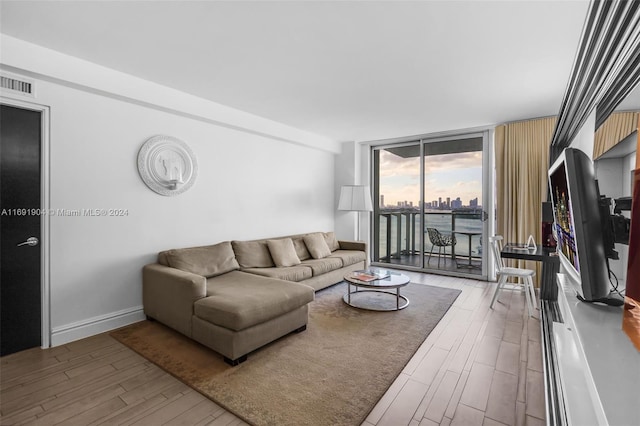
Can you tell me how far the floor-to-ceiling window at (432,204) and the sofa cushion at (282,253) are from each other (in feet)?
8.18

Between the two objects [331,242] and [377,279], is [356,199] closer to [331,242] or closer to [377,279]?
[331,242]

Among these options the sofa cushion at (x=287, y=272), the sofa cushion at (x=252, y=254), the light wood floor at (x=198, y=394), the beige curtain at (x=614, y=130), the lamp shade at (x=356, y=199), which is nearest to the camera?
the beige curtain at (x=614, y=130)

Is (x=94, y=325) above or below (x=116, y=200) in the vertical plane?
below

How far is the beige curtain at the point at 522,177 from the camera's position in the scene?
4180 millimetres

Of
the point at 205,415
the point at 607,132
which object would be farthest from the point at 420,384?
the point at 607,132

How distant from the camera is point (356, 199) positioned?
538 centimetres

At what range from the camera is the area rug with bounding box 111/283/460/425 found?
1815 mm

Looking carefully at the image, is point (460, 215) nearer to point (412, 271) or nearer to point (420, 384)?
point (412, 271)

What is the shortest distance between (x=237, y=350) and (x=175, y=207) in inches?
77.0

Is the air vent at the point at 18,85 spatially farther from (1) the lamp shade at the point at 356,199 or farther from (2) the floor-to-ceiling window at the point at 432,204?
(2) the floor-to-ceiling window at the point at 432,204

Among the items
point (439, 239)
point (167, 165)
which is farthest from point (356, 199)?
point (167, 165)

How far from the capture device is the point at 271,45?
2.40 metres

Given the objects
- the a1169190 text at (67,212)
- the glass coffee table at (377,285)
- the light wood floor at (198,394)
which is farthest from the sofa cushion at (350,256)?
the a1169190 text at (67,212)

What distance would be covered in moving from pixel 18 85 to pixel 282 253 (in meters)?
3.03
